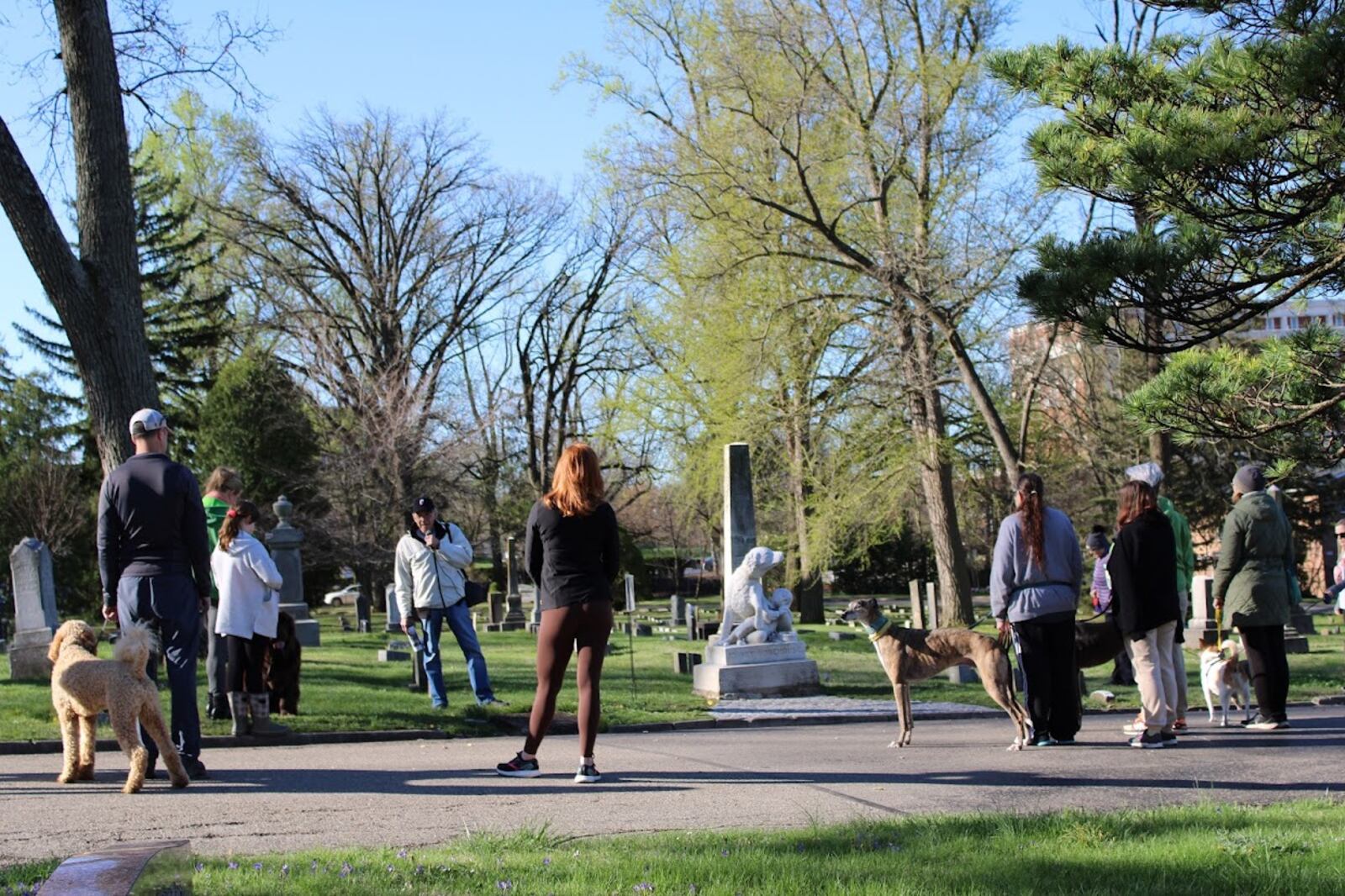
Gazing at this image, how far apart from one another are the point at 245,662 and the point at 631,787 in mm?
3753

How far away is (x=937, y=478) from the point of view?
2650 centimetres

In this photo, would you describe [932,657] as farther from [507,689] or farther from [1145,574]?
[507,689]

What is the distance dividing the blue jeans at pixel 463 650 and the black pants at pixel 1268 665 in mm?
6124

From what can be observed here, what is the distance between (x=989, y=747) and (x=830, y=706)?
3.55 meters

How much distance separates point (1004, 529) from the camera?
9.58 metres

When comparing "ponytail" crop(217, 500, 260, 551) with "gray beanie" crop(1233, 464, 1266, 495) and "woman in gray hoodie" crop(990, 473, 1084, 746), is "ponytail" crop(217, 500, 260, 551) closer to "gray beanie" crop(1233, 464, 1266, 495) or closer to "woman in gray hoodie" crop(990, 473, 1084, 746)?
"woman in gray hoodie" crop(990, 473, 1084, 746)

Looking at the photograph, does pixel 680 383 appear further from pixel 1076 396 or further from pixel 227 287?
pixel 227 287

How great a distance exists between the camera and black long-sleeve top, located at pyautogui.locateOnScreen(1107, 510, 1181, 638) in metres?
9.66

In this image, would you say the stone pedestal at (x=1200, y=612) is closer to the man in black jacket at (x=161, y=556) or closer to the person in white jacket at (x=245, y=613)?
the person in white jacket at (x=245, y=613)

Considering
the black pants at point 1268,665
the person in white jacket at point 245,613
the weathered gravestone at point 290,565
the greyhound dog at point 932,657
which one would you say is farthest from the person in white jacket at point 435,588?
the weathered gravestone at point 290,565

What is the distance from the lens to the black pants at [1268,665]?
10.5 meters

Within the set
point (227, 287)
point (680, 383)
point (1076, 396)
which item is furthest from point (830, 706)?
point (227, 287)

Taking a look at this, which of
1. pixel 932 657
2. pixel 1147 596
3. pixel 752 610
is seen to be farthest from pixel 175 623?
pixel 752 610

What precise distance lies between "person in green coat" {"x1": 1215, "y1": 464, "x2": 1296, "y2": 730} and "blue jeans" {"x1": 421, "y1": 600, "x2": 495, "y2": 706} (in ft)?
19.6
